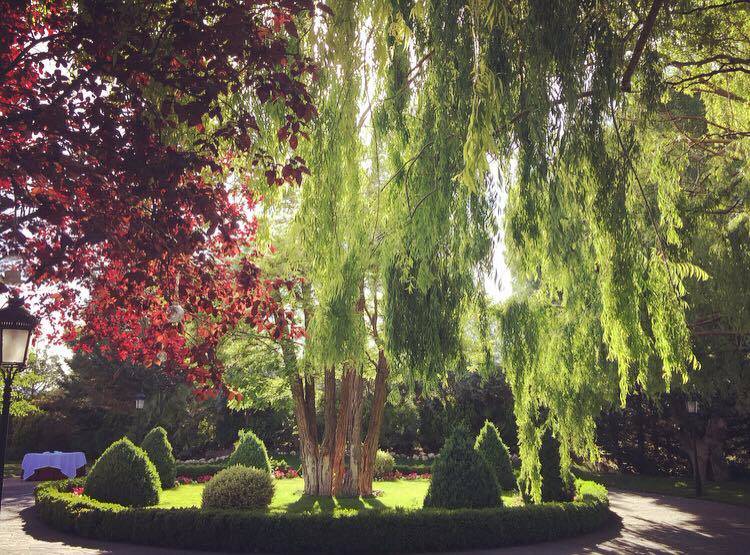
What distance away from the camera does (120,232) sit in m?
5.75

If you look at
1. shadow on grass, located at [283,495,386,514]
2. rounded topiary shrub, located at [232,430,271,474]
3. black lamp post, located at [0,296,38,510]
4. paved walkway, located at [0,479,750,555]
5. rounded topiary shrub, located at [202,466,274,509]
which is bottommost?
paved walkway, located at [0,479,750,555]

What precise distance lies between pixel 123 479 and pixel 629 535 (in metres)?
11.1

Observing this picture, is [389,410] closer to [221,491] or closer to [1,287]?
[221,491]

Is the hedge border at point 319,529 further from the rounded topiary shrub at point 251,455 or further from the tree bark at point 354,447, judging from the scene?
the rounded topiary shrub at point 251,455

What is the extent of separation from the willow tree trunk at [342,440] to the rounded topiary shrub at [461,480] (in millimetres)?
4506

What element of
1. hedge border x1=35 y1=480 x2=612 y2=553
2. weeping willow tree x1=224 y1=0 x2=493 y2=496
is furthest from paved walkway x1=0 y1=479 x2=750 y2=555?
weeping willow tree x1=224 y1=0 x2=493 y2=496

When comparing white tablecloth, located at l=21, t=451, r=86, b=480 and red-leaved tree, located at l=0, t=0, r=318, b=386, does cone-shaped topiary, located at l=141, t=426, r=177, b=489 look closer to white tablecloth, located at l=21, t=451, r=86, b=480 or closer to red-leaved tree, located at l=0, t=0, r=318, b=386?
white tablecloth, located at l=21, t=451, r=86, b=480

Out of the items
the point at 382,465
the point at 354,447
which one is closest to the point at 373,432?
the point at 354,447

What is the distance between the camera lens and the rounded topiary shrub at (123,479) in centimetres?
1384

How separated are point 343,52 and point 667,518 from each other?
14.6m

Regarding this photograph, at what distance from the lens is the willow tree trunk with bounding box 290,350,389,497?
54.3 ft

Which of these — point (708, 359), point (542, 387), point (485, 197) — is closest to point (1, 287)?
point (485, 197)

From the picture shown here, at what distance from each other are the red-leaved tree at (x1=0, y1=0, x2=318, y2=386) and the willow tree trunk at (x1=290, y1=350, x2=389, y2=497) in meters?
10.8

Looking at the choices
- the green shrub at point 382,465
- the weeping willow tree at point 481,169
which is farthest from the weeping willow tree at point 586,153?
the green shrub at point 382,465
